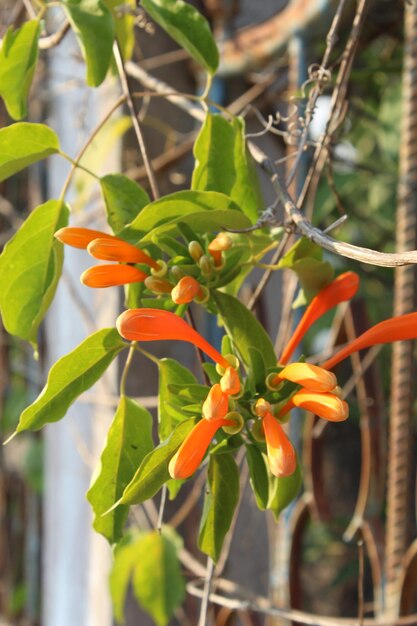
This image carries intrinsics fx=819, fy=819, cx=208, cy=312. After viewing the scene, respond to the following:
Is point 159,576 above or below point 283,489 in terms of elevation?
below

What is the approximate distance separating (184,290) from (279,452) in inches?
3.6

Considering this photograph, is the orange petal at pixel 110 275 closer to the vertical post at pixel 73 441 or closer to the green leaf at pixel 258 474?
the green leaf at pixel 258 474

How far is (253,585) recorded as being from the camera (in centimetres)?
112

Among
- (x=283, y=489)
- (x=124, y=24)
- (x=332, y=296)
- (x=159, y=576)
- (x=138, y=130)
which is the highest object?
(x=124, y=24)

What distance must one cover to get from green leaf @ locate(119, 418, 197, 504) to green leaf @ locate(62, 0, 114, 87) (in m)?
0.21

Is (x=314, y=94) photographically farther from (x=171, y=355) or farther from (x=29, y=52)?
(x=171, y=355)

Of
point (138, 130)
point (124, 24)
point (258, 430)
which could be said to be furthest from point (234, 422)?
point (124, 24)

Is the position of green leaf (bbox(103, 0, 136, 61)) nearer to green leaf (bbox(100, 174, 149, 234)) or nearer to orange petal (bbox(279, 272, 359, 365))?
green leaf (bbox(100, 174, 149, 234))

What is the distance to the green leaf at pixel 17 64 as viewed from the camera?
0.48 meters

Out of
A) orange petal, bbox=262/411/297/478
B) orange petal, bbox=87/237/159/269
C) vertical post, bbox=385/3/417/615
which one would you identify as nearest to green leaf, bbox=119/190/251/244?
orange petal, bbox=87/237/159/269

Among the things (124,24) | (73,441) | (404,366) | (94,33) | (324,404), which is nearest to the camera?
(324,404)

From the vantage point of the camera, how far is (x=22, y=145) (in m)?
0.47

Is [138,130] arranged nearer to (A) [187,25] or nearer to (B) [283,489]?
(A) [187,25]

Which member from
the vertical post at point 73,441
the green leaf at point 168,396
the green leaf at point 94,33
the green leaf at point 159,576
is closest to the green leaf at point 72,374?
the green leaf at point 168,396
